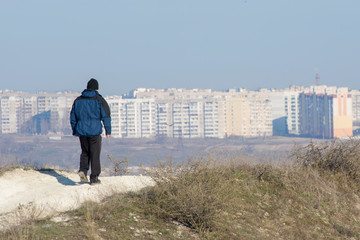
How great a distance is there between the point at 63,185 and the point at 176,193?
242 cm

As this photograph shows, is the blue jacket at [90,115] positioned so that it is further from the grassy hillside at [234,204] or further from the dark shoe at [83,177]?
the grassy hillside at [234,204]

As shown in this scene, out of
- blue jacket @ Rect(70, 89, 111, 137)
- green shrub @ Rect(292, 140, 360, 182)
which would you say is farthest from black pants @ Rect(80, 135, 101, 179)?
green shrub @ Rect(292, 140, 360, 182)

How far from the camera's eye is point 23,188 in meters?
9.71

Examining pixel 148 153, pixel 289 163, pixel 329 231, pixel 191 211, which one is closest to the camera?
pixel 191 211

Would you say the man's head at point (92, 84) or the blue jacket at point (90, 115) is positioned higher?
the man's head at point (92, 84)

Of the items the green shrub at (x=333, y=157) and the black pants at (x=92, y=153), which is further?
the green shrub at (x=333, y=157)

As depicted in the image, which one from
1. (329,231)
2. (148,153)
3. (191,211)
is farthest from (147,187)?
(148,153)

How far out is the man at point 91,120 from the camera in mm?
9062

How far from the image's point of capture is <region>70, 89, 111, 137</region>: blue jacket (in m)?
9.05

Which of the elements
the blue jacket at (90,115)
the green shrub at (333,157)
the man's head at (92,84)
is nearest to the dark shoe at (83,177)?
the blue jacket at (90,115)

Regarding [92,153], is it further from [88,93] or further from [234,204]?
[234,204]

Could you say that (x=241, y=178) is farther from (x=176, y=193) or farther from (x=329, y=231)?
(x=176, y=193)

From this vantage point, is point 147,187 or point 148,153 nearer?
point 147,187

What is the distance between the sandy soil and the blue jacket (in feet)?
2.71
